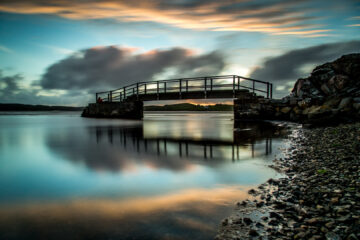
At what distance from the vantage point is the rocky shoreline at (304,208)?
2.32 meters

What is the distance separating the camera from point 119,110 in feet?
112

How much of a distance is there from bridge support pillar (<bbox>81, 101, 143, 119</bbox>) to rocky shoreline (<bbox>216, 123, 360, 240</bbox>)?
29870 mm

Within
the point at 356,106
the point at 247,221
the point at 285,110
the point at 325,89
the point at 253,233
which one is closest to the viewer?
the point at 253,233

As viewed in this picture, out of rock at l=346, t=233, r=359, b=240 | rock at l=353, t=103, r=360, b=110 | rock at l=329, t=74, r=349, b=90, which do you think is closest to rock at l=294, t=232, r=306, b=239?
rock at l=346, t=233, r=359, b=240

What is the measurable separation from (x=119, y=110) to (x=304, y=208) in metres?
33.3

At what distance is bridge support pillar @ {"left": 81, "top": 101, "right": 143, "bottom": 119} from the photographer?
32.8 meters

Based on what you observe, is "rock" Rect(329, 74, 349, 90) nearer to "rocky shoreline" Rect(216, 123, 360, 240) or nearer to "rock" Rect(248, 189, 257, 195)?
"rocky shoreline" Rect(216, 123, 360, 240)

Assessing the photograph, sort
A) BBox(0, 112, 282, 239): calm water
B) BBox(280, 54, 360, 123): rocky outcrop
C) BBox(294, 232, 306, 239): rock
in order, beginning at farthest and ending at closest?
BBox(280, 54, 360, 123): rocky outcrop < BBox(0, 112, 282, 239): calm water < BBox(294, 232, 306, 239): rock

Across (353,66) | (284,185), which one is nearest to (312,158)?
(284,185)

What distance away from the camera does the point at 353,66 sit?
60.8ft

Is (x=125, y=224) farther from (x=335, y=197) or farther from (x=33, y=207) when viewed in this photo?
(x=335, y=197)

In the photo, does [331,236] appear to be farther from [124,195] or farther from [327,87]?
[327,87]

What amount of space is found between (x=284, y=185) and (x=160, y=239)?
2549 mm

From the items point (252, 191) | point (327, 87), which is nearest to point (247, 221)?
point (252, 191)
